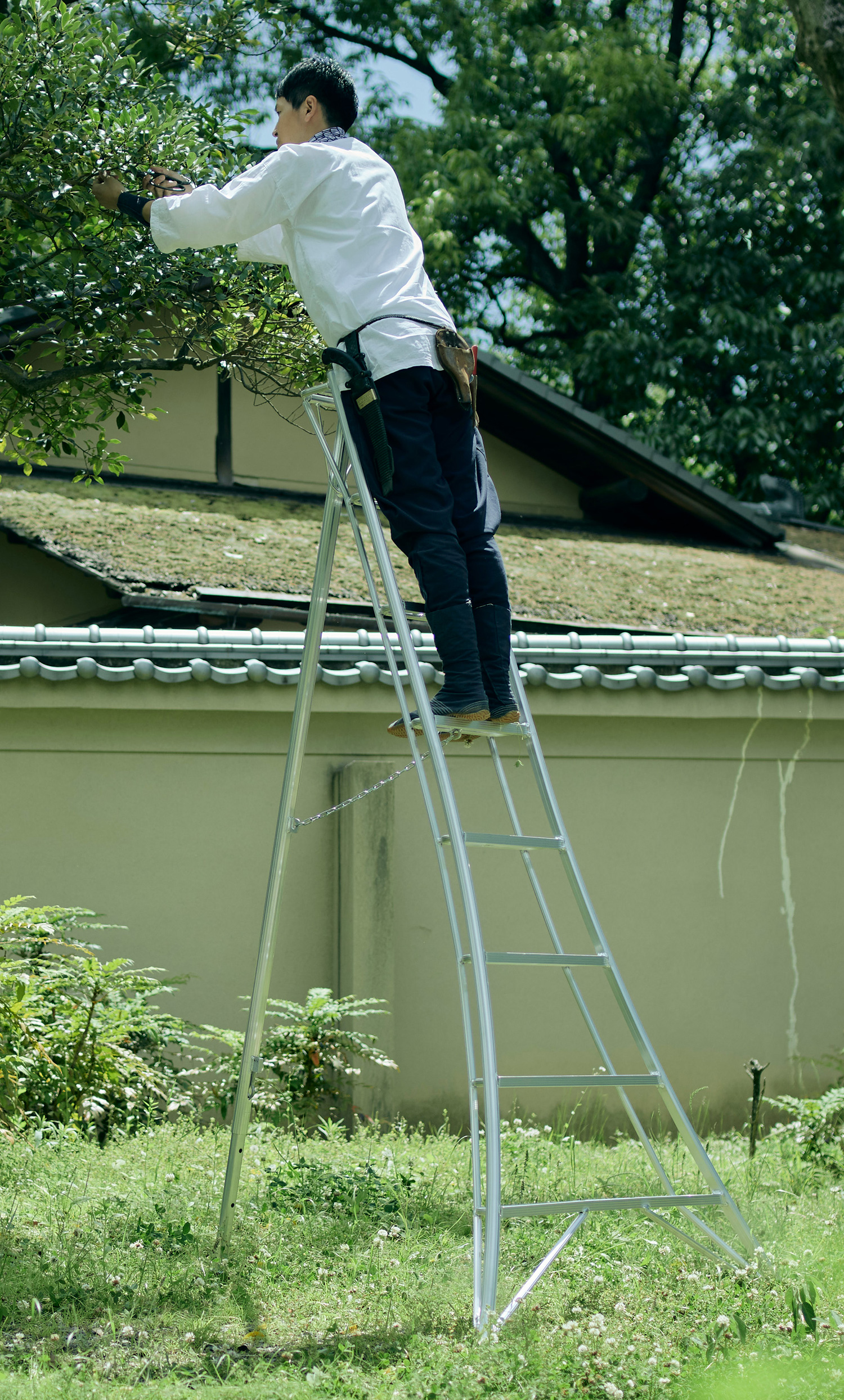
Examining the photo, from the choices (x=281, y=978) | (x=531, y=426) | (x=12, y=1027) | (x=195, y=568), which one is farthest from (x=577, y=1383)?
(x=531, y=426)

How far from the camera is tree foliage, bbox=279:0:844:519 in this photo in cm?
1592

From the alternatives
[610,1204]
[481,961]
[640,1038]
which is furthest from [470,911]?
[610,1204]

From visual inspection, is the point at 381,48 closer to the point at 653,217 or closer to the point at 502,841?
the point at 653,217

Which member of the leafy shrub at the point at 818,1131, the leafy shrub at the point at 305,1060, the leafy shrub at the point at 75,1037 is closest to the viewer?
the leafy shrub at the point at 75,1037

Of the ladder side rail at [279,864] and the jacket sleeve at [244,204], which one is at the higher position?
the jacket sleeve at [244,204]

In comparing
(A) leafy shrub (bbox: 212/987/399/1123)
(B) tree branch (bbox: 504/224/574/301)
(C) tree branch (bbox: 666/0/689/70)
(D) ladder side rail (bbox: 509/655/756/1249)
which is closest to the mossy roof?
(A) leafy shrub (bbox: 212/987/399/1123)

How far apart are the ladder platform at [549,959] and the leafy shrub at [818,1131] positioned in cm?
307

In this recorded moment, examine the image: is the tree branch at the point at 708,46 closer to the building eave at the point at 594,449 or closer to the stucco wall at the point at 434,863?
the building eave at the point at 594,449

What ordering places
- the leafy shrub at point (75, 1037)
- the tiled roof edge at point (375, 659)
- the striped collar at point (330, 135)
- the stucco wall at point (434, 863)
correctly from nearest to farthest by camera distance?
1. the striped collar at point (330, 135)
2. the leafy shrub at point (75, 1037)
3. the tiled roof edge at point (375, 659)
4. the stucco wall at point (434, 863)

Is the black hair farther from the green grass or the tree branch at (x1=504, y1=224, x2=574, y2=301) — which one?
the tree branch at (x1=504, y1=224, x2=574, y2=301)

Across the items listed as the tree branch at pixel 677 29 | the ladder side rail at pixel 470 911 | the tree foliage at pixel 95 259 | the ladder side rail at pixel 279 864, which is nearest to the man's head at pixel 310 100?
the tree foliage at pixel 95 259

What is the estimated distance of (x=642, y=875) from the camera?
23.6 feet

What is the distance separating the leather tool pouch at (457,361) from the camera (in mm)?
3414

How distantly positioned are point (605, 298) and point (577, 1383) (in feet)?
51.6
